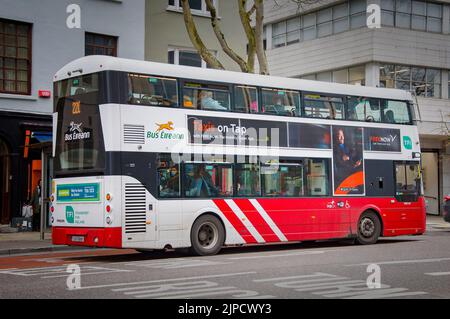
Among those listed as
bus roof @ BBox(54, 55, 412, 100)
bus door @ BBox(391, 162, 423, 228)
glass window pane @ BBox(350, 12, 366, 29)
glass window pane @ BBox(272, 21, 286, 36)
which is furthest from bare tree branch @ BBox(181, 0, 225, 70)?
glass window pane @ BBox(272, 21, 286, 36)

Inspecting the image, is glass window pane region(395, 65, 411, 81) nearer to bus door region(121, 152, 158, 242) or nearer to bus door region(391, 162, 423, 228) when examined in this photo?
bus door region(391, 162, 423, 228)

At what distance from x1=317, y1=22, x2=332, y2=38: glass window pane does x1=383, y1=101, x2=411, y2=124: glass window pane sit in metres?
18.4

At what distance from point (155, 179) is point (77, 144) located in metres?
1.79

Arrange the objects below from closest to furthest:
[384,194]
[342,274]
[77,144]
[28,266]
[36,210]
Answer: [342,274] < [28,266] < [77,144] < [384,194] < [36,210]

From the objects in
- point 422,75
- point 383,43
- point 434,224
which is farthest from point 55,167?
point 422,75

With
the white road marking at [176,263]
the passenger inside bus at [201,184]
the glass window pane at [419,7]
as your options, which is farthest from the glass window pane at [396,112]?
the glass window pane at [419,7]

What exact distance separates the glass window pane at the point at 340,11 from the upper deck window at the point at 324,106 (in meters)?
19.5

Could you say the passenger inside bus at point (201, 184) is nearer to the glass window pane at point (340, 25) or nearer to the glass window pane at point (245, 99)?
the glass window pane at point (245, 99)

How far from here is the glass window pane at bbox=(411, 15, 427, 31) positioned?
37.3m

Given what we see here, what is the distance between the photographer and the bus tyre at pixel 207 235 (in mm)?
16359

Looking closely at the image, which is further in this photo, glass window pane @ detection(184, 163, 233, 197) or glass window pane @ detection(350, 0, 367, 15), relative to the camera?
glass window pane @ detection(350, 0, 367, 15)

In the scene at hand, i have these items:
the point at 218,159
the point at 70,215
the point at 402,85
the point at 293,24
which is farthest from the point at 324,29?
the point at 70,215
